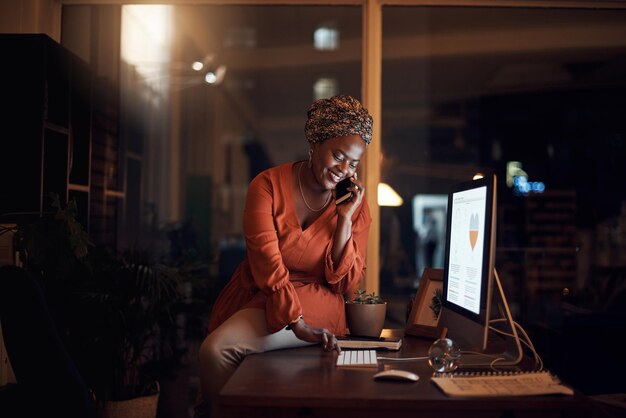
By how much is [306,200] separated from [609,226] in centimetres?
334

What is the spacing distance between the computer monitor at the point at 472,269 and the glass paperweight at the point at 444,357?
0.21ft

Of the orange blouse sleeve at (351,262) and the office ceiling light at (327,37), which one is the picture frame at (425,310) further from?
the office ceiling light at (327,37)

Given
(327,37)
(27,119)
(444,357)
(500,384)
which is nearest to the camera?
(500,384)

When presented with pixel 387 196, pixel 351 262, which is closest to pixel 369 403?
pixel 351 262

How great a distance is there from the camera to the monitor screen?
5.13 feet

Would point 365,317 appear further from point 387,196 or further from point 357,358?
point 387,196

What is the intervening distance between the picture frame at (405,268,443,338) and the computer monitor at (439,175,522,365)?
148 millimetres

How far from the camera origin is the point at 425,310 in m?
2.22

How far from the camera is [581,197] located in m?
5.07

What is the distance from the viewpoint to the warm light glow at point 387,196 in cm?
365

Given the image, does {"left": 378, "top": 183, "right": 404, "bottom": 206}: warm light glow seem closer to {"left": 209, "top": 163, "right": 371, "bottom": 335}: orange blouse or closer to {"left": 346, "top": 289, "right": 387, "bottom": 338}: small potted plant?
{"left": 209, "top": 163, "right": 371, "bottom": 335}: orange blouse

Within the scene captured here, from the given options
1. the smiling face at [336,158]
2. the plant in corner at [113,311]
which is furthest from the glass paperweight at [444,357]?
the plant in corner at [113,311]

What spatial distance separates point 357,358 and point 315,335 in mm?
218

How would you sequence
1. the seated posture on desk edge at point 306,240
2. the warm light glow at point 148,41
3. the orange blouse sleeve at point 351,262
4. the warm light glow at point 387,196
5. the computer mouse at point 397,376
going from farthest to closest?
1. the warm light glow at point 148,41
2. the warm light glow at point 387,196
3. the orange blouse sleeve at point 351,262
4. the seated posture on desk edge at point 306,240
5. the computer mouse at point 397,376
